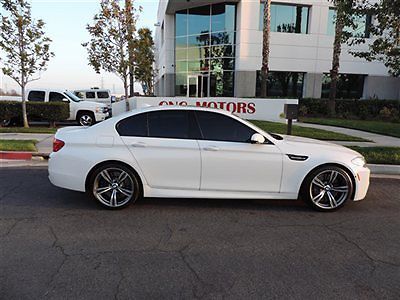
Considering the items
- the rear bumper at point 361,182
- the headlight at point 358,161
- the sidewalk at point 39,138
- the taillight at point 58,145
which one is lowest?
the sidewalk at point 39,138

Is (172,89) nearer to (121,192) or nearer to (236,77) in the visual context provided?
(236,77)

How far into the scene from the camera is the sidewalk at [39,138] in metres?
8.90

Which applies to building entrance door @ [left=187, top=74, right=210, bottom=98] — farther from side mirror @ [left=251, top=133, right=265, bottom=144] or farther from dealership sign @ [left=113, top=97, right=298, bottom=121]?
side mirror @ [left=251, top=133, right=265, bottom=144]

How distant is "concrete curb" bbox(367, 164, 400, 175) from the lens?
7453mm

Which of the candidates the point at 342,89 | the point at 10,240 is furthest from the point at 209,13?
the point at 10,240

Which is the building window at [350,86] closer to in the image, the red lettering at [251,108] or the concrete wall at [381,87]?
the concrete wall at [381,87]

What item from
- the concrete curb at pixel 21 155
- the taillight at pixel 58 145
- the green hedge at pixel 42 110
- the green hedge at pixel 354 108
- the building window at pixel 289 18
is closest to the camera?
the taillight at pixel 58 145

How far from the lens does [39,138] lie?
10.6m

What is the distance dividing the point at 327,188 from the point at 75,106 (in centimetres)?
1262

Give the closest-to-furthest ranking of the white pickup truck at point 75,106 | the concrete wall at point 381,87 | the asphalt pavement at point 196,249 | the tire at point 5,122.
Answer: the asphalt pavement at point 196,249
the tire at point 5,122
the white pickup truck at point 75,106
the concrete wall at point 381,87

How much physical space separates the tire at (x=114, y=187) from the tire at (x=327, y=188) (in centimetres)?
255

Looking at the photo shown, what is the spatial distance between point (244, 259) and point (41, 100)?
47.0 ft

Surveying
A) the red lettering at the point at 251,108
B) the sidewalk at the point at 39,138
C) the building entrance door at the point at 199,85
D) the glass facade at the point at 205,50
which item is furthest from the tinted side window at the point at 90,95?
the red lettering at the point at 251,108

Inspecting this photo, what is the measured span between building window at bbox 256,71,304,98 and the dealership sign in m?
7.28
